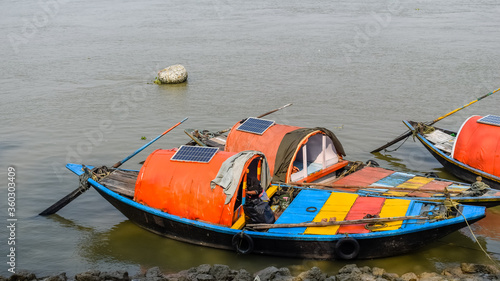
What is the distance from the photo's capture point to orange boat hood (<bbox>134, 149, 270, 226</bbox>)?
12.6 meters

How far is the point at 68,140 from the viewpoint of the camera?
20750mm

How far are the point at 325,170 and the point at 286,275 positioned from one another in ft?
16.3

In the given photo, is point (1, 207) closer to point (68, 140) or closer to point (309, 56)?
point (68, 140)

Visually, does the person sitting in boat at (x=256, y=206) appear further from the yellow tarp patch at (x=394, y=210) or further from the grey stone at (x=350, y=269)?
the yellow tarp patch at (x=394, y=210)

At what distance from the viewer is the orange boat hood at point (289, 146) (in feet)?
48.0

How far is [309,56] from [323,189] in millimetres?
18515

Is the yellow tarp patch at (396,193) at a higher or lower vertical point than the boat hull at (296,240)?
higher

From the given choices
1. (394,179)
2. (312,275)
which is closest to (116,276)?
(312,275)

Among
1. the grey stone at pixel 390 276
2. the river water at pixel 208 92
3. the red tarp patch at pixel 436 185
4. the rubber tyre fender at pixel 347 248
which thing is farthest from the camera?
the red tarp patch at pixel 436 185

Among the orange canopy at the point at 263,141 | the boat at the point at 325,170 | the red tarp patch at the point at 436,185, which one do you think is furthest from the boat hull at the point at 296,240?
the orange canopy at the point at 263,141

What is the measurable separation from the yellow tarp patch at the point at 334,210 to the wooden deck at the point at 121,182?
15.8 ft

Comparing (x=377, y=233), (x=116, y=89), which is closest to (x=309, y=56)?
(x=116, y=89)

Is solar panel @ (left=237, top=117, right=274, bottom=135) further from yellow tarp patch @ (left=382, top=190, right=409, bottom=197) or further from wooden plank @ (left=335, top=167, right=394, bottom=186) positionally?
yellow tarp patch @ (left=382, top=190, right=409, bottom=197)

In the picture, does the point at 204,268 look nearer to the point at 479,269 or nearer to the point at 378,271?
the point at 378,271
